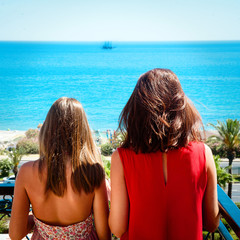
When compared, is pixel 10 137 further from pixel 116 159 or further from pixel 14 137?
pixel 116 159

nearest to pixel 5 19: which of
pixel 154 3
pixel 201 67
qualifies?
pixel 154 3

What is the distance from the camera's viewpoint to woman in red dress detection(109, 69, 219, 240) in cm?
125

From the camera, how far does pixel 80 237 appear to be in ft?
5.26

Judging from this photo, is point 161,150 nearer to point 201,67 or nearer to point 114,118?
point 114,118

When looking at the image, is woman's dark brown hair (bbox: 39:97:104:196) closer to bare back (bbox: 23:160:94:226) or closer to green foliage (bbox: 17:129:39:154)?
bare back (bbox: 23:160:94:226)

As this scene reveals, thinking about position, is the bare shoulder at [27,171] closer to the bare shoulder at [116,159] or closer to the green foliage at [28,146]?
the bare shoulder at [116,159]

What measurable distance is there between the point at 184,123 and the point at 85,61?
4233 inches

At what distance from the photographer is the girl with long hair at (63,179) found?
1.45m

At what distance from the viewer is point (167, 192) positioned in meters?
1.24

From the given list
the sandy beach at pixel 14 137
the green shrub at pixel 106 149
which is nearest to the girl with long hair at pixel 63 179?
the green shrub at pixel 106 149

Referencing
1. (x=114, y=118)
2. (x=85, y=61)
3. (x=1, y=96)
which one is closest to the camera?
(x=114, y=118)

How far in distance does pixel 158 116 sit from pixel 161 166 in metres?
0.22

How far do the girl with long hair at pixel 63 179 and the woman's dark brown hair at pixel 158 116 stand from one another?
28 cm

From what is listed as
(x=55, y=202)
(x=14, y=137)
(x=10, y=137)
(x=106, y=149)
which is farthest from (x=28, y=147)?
(x=55, y=202)
